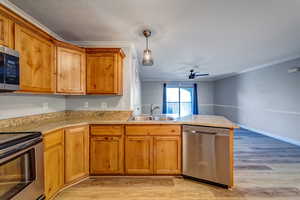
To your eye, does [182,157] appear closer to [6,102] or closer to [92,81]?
[92,81]

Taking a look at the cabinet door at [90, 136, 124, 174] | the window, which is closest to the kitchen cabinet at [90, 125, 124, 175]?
the cabinet door at [90, 136, 124, 174]

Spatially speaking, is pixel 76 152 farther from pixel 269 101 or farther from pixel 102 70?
pixel 269 101

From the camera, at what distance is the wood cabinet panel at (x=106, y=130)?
2.68 meters

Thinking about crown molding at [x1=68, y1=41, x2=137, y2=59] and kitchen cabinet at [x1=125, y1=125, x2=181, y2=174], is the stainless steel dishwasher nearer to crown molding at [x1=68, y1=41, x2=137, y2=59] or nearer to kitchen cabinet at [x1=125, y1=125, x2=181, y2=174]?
kitchen cabinet at [x1=125, y1=125, x2=181, y2=174]

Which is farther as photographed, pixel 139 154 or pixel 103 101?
pixel 103 101

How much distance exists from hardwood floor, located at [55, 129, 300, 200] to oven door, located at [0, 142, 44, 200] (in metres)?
0.65

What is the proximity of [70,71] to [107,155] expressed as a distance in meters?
1.49

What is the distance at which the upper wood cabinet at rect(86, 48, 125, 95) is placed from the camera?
116 inches

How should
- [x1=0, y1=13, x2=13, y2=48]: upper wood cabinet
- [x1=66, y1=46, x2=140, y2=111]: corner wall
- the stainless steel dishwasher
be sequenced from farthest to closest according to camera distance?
[x1=66, y1=46, x2=140, y2=111]: corner wall < the stainless steel dishwasher < [x1=0, y1=13, x2=13, y2=48]: upper wood cabinet

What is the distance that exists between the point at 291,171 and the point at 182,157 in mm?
2018

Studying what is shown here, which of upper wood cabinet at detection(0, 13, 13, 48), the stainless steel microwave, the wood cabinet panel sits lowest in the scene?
the wood cabinet panel

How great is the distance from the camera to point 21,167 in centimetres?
→ 153

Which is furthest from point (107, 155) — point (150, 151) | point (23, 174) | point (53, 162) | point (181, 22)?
point (181, 22)

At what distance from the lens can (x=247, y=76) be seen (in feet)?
21.4
